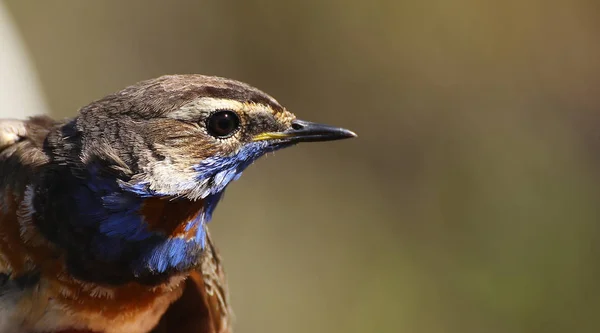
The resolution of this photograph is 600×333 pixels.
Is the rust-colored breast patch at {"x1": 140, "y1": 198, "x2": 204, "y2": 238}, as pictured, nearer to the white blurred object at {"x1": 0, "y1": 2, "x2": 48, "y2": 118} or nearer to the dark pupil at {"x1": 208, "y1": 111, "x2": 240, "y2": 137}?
the dark pupil at {"x1": 208, "y1": 111, "x2": 240, "y2": 137}

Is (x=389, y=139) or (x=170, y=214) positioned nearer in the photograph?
(x=170, y=214)

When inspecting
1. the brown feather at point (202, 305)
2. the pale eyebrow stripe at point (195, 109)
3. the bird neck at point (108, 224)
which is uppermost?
the pale eyebrow stripe at point (195, 109)

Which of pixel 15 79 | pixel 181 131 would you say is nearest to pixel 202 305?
pixel 181 131

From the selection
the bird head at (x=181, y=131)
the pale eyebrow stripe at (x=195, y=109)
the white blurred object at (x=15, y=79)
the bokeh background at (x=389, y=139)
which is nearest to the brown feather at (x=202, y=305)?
the bird head at (x=181, y=131)

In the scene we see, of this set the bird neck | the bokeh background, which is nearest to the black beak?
the bird neck

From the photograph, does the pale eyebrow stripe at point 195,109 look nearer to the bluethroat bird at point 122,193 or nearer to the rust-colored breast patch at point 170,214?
the bluethroat bird at point 122,193

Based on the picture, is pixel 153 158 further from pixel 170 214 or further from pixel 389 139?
pixel 389 139

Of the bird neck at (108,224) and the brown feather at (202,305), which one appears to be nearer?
the bird neck at (108,224)

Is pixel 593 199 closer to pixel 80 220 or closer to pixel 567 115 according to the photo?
pixel 567 115

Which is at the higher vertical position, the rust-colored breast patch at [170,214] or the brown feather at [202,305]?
the rust-colored breast patch at [170,214]
